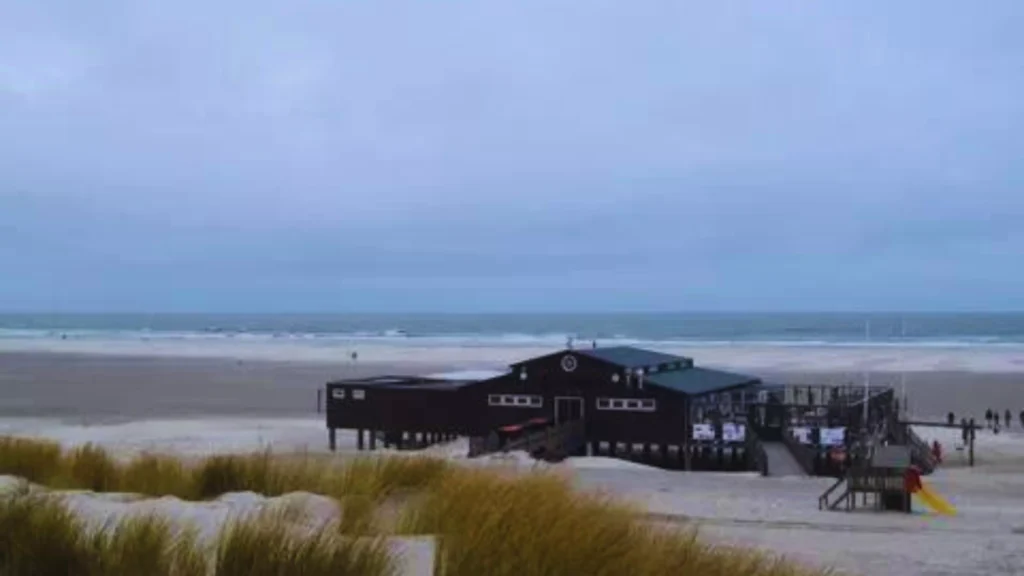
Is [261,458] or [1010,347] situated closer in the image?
[261,458]

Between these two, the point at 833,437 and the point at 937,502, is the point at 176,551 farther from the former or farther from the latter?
the point at 833,437

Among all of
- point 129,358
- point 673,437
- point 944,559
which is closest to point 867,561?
point 944,559

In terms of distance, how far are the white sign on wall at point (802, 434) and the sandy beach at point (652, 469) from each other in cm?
367

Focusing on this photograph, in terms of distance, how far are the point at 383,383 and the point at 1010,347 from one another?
82.1 metres

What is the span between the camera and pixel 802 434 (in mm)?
31609

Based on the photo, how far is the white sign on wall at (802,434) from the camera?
31234 millimetres

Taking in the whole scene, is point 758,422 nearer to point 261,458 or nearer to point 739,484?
point 739,484

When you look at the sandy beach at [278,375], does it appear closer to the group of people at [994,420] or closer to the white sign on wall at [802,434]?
the group of people at [994,420]

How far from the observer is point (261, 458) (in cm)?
1022

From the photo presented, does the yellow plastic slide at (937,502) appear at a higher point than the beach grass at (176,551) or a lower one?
lower

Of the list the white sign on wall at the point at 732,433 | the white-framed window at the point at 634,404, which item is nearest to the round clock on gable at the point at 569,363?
the white-framed window at the point at 634,404

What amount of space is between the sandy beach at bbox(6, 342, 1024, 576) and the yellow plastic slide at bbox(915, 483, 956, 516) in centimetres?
27

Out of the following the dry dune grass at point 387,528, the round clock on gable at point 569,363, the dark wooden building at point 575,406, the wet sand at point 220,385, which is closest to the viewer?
the dry dune grass at point 387,528

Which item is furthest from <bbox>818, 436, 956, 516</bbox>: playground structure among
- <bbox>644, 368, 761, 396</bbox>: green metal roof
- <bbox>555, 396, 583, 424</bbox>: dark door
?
<bbox>555, 396, 583, 424</bbox>: dark door
